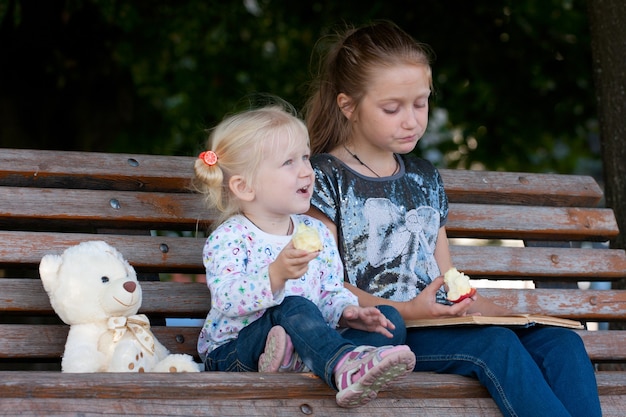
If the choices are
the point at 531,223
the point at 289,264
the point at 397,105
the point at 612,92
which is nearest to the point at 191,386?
the point at 289,264

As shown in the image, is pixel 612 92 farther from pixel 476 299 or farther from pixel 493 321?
pixel 493 321

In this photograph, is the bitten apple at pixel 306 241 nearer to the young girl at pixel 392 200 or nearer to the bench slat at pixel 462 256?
the young girl at pixel 392 200

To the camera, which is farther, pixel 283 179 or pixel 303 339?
pixel 283 179

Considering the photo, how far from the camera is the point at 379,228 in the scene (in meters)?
3.66

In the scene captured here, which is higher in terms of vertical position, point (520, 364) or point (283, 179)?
point (283, 179)

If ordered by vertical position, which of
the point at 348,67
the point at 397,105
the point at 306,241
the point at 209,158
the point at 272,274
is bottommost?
the point at 272,274

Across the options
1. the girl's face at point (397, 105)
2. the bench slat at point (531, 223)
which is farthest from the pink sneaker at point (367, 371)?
the bench slat at point (531, 223)

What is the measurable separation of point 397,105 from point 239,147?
0.62 meters

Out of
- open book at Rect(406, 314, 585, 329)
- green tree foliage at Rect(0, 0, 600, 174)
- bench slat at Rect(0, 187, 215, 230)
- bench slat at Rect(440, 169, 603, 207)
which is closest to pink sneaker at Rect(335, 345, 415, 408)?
open book at Rect(406, 314, 585, 329)

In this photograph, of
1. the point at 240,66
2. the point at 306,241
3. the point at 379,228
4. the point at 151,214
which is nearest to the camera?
the point at 306,241

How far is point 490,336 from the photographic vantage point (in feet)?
10.3

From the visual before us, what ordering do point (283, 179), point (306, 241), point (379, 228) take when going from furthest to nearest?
point (379, 228) → point (283, 179) → point (306, 241)

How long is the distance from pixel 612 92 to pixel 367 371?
7.86ft

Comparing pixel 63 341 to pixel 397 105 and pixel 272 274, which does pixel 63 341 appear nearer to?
pixel 272 274
